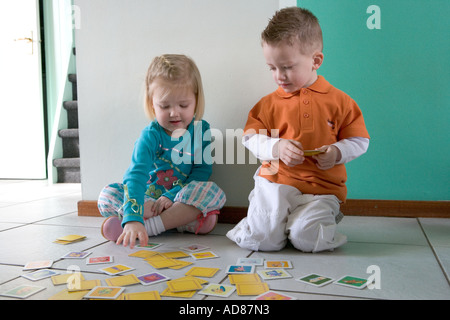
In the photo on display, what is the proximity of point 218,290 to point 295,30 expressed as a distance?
2.75ft

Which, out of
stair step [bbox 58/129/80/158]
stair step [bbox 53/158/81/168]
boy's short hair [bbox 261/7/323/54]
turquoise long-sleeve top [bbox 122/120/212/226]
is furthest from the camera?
stair step [bbox 58/129/80/158]

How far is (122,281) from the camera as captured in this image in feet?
3.18

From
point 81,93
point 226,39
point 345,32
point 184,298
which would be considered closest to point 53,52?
point 81,93

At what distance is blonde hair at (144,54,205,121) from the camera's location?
1.49m

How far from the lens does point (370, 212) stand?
1.72 meters

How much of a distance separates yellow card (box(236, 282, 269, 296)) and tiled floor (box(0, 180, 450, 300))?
0.06 feet

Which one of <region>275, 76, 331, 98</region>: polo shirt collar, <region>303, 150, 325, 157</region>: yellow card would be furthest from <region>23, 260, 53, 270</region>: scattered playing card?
<region>275, 76, 331, 98</region>: polo shirt collar

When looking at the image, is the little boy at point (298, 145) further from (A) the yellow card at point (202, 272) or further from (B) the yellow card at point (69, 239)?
(B) the yellow card at point (69, 239)

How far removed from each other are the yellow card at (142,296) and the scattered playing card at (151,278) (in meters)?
0.06

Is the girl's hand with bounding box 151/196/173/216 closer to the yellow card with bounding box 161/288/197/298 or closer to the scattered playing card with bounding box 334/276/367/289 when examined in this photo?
the yellow card with bounding box 161/288/197/298

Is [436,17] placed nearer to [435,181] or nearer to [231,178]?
[435,181]

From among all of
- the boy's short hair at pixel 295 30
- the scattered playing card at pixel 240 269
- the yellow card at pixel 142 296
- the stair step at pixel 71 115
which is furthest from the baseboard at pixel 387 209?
the stair step at pixel 71 115

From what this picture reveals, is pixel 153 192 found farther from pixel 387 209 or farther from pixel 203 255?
pixel 387 209

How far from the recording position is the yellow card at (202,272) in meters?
1.01
